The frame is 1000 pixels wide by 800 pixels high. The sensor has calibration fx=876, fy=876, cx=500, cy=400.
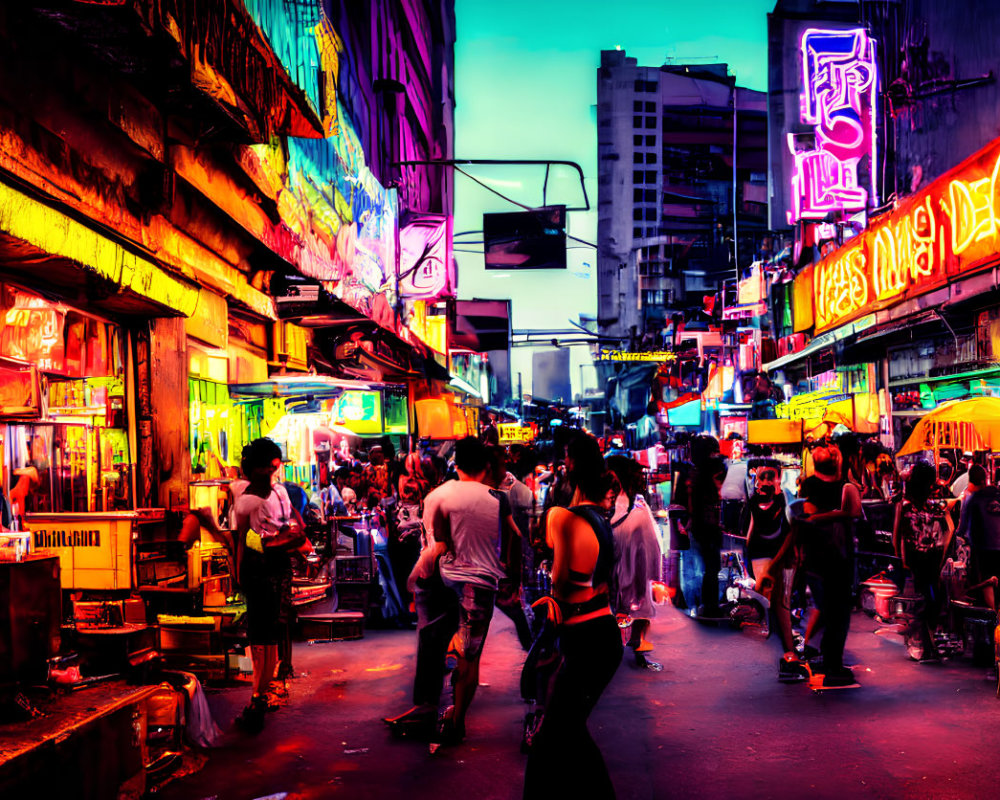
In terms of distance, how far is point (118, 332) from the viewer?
8.12m

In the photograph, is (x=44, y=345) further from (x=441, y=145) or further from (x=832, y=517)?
(x=441, y=145)

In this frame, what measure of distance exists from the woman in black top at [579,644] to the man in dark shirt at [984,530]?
201 inches

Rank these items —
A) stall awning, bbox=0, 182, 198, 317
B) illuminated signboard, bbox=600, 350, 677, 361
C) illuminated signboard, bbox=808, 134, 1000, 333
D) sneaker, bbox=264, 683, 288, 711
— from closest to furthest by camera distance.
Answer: stall awning, bbox=0, 182, 198, 317 < sneaker, bbox=264, 683, 288, 711 < illuminated signboard, bbox=808, 134, 1000, 333 < illuminated signboard, bbox=600, 350, 677, 361

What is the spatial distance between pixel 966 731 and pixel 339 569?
6.62 metres

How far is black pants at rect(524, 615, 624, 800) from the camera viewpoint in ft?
14.4

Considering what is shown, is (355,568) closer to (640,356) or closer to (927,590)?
(927,590)

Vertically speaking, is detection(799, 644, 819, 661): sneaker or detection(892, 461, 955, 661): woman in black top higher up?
detection(892, 461, 955, 661): woman in black top

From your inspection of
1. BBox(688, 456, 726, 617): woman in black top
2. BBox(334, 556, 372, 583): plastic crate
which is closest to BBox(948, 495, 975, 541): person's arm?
BBox(688, 456, 726, 617): woman in black top

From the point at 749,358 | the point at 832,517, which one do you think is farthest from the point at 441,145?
the point at 832,517

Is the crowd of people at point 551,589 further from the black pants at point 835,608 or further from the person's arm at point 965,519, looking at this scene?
the person's arm at point 965,519

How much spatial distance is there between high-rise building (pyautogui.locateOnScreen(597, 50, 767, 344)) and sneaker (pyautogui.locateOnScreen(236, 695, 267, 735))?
254 ft

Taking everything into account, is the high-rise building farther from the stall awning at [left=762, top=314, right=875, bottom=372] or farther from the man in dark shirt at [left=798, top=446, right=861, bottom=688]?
the man in dark shirt at [left=798, top=446, right=861, bottom=688]

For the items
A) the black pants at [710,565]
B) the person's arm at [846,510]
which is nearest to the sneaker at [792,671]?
the person's arm at [846,510]

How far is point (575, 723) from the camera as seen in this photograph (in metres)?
4.52
